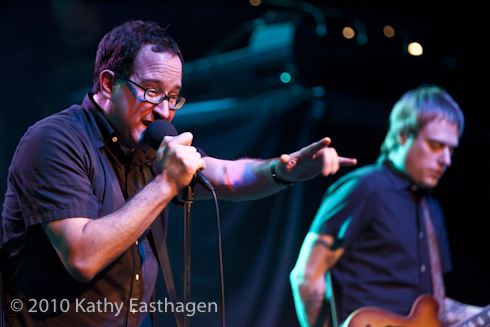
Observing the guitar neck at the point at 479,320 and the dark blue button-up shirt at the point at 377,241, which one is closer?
the dark blue button-up shirt at the point at 377,241

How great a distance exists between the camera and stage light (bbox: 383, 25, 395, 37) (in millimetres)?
2797

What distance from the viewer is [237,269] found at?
2494 mm

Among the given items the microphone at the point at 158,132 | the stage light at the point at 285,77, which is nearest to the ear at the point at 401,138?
the stage light at the point at 285,77

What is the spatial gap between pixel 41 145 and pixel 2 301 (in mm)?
529

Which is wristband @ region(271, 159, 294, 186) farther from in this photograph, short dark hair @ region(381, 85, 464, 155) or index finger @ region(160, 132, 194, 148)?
short dark hair @ region(381, 85, 464, 155)

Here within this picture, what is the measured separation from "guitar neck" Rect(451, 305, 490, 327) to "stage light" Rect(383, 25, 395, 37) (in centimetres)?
180

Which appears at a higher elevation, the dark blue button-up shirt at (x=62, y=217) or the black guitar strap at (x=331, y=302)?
the dark blue button-up shirt at (x=62, y=217)

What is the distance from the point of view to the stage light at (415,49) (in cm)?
282

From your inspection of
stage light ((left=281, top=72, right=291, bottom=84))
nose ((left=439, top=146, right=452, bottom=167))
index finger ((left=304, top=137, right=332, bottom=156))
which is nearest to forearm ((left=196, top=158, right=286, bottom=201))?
index finger ((left=304, top=137, right=332, bottom=156))

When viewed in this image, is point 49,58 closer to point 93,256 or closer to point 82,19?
point 82,19

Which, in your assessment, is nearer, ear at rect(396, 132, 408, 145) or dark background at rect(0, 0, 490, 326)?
dark background at rect(0, 0, 490, 326)

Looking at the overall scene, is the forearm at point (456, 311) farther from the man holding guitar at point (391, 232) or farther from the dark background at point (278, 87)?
the dark background at point (278, 87)

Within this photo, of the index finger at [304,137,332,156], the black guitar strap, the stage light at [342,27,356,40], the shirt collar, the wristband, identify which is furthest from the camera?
the stage light at [342,27,356,40]

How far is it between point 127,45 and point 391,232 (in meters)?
1.71
